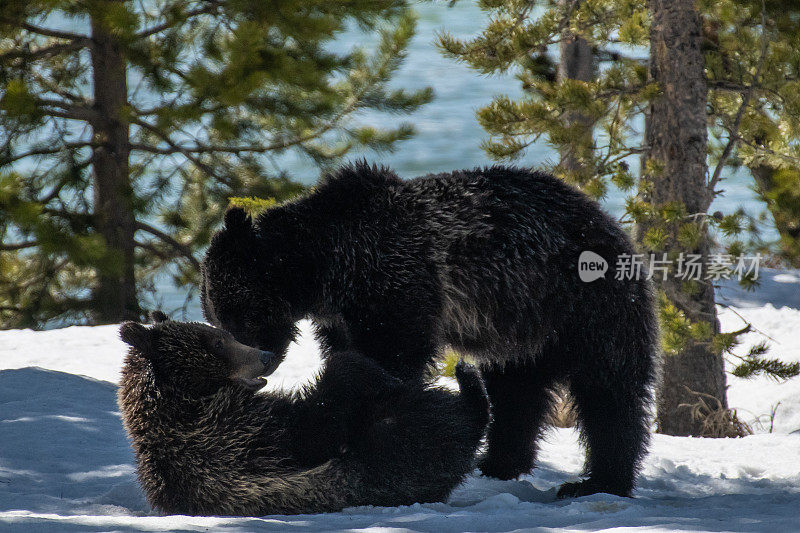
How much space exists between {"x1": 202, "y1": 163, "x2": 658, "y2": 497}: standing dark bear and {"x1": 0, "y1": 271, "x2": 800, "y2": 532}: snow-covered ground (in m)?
0.64

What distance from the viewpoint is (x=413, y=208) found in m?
4.69

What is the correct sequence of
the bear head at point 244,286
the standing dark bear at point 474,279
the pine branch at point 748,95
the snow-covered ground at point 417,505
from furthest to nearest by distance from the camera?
1. the pine branch at point 748,95
2. the bear head at point 244,286
3. the standing dark bear at point 474,279
4. the snow-covered ground at point 417,505

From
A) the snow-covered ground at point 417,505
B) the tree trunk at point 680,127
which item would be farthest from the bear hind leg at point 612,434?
the tree trunk at point 680,127

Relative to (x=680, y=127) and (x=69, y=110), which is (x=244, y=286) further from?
(x=69, y=110)

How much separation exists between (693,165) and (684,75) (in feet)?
2.74

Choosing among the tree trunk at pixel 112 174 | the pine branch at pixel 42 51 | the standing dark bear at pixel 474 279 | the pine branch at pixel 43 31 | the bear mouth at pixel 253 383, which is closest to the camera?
the bear mouth at pixel 253 383

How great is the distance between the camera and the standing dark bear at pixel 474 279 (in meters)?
4.57

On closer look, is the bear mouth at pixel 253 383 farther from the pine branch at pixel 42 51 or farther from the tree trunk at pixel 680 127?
the pine branch at pixel 42 51

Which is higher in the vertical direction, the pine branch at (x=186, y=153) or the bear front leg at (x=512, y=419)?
the pine branch at (x=186, y=153)

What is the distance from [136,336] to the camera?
13.7 feet

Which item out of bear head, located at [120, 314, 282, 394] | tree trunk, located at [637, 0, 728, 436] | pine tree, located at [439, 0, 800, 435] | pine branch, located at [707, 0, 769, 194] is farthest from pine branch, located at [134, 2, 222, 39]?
bear head, located at [120, 314, 282, 394]

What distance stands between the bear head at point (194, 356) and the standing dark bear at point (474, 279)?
320 millimetres

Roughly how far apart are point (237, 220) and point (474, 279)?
1.36 m

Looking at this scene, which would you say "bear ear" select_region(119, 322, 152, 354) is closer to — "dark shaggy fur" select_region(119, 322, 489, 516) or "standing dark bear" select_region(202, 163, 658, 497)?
"dark shaggy fur" select_region(119, 322, 489, 516)
